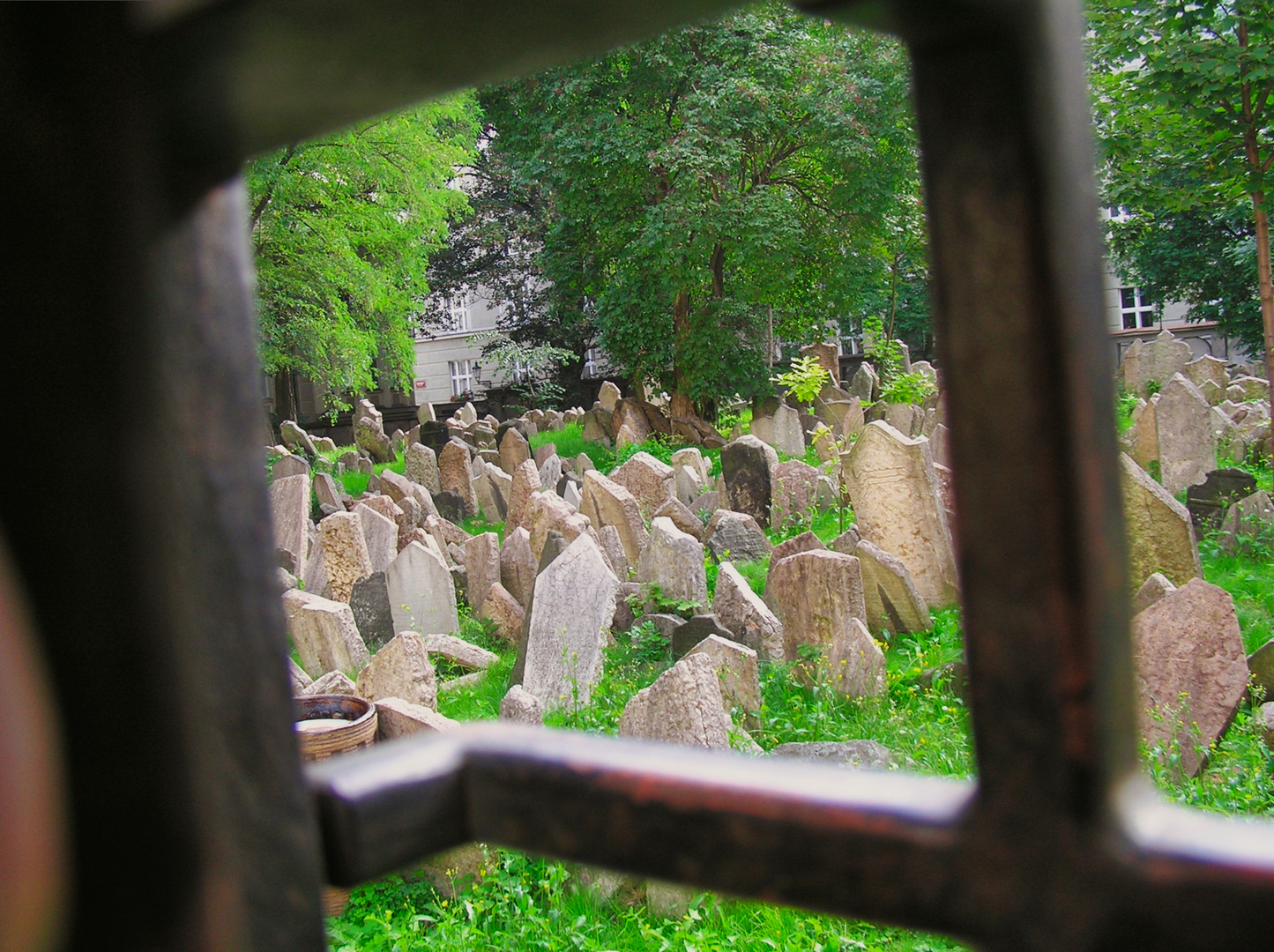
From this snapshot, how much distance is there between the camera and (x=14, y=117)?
0.41 metres

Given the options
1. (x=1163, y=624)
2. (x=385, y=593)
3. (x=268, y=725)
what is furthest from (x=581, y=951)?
(x=385, y=593)

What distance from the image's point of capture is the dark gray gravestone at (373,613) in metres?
5.98

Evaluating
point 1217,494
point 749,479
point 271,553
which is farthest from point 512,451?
point 271,553

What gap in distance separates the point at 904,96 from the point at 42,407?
14.8 meters

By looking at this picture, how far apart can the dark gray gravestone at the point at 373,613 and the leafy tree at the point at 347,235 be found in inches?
244

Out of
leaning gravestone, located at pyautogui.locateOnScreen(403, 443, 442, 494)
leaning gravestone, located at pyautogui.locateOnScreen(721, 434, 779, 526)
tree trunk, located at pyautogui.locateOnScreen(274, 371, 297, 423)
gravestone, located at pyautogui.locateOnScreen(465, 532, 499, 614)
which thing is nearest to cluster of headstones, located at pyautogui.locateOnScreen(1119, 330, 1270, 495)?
leaning gravestone, located at pyautogui.locateOnScreen(721, 434, 779, 526)

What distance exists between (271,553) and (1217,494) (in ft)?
24.9

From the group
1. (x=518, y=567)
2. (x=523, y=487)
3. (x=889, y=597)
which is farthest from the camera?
(x=523, y=487)

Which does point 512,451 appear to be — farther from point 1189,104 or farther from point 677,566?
point 1189,104

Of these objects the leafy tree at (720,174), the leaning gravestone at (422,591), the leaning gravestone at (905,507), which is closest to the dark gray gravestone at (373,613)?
the leaning gravestone at (422,591)

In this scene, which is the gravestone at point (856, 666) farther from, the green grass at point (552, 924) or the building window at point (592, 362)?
the building window at point (592, 362)

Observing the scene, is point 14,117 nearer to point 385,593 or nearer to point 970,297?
point 970,297

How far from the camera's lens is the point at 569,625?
15.9 feet

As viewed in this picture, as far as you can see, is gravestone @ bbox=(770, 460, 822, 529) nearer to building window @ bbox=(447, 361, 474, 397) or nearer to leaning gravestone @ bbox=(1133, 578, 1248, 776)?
leaning gravestone @ bbox=(1133, 578, 1248, 776)
